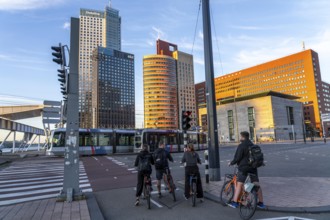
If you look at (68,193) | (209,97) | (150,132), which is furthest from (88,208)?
(150,132)

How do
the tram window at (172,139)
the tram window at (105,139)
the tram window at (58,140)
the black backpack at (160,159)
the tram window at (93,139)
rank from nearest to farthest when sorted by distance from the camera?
the black backpack at (160,159) → the tram window at (58,140) → the tram window at (93,139) → the tram window at (105,139) → the tram window at (172,139)

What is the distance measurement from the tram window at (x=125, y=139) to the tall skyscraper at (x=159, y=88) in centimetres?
9953

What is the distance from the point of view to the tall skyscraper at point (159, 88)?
→ 12925cm

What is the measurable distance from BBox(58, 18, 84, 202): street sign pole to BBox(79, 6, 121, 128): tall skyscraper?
322 feet

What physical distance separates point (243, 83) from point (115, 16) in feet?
335

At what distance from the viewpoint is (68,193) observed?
20.0 feet

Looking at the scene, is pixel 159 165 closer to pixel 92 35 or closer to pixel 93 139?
pixel 93 139

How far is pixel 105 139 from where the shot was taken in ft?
87.0

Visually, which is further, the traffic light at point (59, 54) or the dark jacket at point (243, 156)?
the traffic light at point (59, 54)

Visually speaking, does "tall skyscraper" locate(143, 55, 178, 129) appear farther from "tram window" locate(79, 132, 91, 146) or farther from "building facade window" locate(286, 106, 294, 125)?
"tram window" locate(79, 132, 91, 146)

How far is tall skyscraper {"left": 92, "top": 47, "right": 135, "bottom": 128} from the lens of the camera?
348ft

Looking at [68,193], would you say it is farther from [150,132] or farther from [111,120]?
[111,120]

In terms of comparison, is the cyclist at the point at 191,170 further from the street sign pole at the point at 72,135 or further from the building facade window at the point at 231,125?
the building facade window at the point at 231,125

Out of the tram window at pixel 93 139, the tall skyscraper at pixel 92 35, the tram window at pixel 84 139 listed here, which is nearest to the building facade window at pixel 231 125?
the tall skyscraper at pixel 92 35
